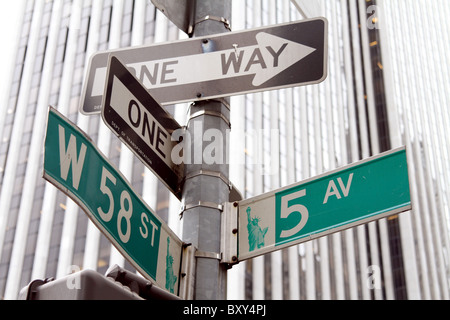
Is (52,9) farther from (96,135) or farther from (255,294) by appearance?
(255,294)

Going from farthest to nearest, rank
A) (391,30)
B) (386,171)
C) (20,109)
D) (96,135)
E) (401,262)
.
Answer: (391,30) < (401,262) < (20,109) < (96,135) < (386,171)

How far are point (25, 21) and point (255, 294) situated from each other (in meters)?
31.6

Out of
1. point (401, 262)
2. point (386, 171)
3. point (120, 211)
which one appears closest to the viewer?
point (120, 211)

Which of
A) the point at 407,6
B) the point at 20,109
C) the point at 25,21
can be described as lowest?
the point at 20,109

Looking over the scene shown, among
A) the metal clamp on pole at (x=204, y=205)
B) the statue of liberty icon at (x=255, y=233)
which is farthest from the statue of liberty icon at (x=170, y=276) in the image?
the statue of liberty icon at (x=255, y=233)

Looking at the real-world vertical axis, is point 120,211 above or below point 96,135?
below

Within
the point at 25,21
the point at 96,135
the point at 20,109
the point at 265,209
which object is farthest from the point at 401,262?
the point at 265,209

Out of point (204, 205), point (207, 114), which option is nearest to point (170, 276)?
point (204, 205)

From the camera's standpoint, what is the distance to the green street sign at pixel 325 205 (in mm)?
3699

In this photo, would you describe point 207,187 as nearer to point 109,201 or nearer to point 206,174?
point 206,174

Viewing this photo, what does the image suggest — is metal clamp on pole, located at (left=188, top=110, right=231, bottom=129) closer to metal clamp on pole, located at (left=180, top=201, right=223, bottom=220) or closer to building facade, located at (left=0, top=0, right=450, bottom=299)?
metal clamp on pole, located at (left=180, top=201, right=223, bottom=220)

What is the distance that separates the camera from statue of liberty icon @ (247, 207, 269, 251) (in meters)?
3.81
